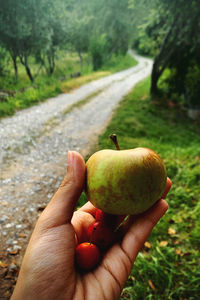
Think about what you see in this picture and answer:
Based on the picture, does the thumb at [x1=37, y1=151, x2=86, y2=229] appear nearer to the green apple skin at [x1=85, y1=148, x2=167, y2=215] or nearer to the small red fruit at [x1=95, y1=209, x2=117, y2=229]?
the green apple skin at [x1=85, y1=148, x2=167, y2=215]

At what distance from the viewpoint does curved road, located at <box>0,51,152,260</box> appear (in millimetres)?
3406

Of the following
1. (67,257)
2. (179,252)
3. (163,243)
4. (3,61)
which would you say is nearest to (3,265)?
(67,257)

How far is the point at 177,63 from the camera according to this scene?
1230cm

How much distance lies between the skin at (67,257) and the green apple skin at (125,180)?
242mm

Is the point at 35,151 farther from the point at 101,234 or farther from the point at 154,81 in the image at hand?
the point at 154,81

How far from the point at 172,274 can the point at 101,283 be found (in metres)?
1.57

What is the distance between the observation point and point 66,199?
1653mm

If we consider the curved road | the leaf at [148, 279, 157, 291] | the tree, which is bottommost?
the curved road

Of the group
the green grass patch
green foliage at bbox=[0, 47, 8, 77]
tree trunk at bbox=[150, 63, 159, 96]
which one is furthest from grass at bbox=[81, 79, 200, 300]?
green foliage at bbox=[0, 47, 8, 77]

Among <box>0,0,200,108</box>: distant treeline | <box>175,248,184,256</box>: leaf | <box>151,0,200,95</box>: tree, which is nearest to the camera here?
<box>175,248,184,256</box>: leaf

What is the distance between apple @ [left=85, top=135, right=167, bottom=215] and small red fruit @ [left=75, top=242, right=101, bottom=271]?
44 cm

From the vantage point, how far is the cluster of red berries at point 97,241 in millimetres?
1668

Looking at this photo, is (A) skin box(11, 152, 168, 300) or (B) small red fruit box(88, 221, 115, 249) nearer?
(A) skin box(11, 152, 168, 300)

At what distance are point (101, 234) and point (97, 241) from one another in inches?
3.8
